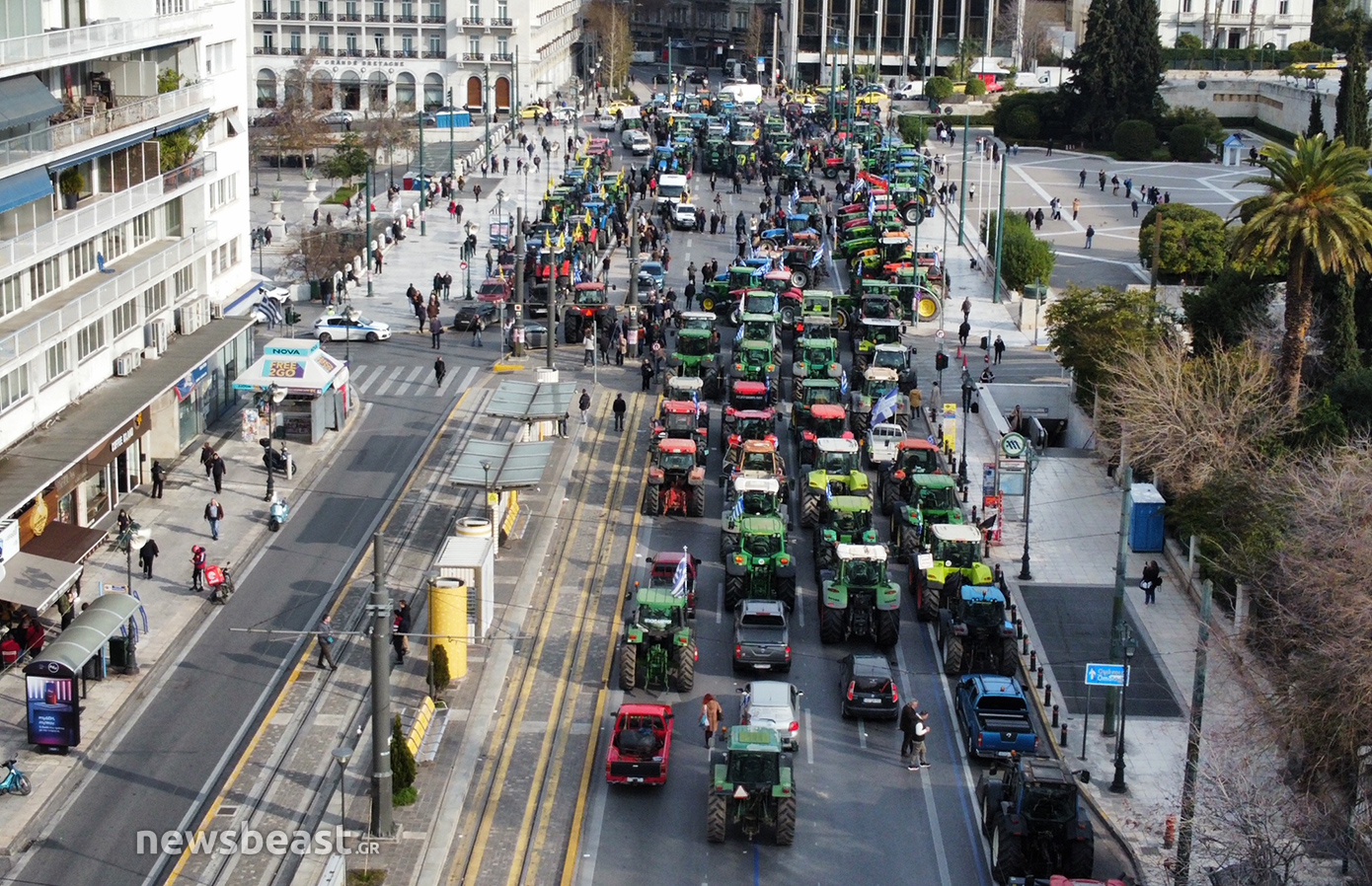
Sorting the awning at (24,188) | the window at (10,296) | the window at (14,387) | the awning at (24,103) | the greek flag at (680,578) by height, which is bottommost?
the greek flag at (680,578)

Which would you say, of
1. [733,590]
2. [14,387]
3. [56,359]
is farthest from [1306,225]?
[14,387]

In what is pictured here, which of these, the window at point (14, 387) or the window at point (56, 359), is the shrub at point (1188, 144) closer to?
the window at point (56, 359)

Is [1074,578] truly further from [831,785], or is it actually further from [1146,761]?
[831,785]

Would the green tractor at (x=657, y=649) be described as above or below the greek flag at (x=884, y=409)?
below

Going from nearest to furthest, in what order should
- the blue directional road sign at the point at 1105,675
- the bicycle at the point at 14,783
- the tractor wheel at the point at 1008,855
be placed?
the tractor wheel at the point at 1008,855 < the bicycle at the point at 14,783 < the blue directional road sign at the point at 1105,675

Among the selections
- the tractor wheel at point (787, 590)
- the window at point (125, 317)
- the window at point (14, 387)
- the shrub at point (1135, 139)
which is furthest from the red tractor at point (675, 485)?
the shrub at point (1135, 139)

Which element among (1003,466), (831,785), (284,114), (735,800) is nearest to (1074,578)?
(1003,466)
